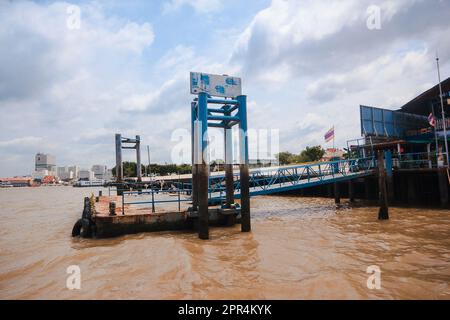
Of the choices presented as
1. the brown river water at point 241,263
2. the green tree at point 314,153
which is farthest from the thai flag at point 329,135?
the green tree at point 314,153

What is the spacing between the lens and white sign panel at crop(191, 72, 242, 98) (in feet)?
34.6

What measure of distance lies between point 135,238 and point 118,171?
21461 mm

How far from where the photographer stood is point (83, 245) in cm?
984

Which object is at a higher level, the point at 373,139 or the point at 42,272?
the point at 373,139

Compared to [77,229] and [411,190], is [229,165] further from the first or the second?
[411,190]

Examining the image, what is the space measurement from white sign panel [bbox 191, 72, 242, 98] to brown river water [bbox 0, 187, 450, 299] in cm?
567

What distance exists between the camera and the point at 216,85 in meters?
11.0

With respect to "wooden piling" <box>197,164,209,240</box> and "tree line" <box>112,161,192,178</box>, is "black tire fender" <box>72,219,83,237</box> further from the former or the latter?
"tree line" <box>112,161,192,178</box>

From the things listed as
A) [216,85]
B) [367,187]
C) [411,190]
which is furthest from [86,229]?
[411,190]

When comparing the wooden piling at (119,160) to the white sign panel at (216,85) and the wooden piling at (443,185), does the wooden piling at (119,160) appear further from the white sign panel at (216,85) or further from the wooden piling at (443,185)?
the wooden piling at (443,185)

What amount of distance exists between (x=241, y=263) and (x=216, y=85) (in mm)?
6789
